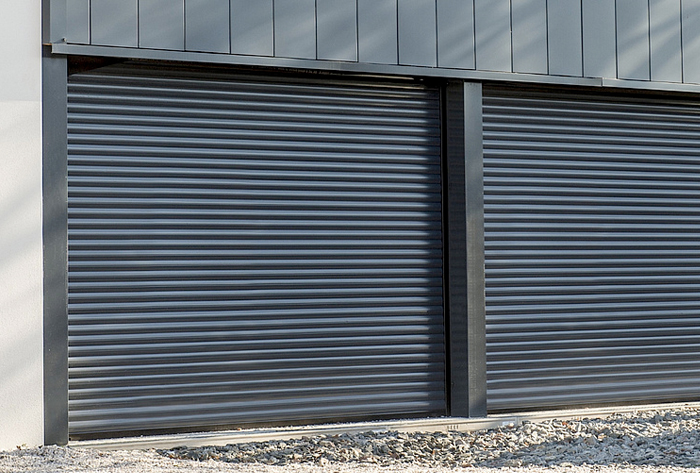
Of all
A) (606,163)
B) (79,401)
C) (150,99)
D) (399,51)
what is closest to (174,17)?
(150,99)

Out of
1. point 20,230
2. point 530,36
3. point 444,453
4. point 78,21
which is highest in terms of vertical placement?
point 530,36

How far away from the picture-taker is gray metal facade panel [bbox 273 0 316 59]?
6332 mm

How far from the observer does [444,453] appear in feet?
19.9

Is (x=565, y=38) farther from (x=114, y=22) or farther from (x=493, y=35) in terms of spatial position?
(x=114, y=22)

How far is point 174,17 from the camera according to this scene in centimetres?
609

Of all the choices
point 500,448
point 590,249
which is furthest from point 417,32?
point 500,448

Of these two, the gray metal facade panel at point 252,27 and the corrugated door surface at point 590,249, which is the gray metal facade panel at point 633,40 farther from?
the gray metal facade panel at point 252,27

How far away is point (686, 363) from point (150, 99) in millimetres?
5140

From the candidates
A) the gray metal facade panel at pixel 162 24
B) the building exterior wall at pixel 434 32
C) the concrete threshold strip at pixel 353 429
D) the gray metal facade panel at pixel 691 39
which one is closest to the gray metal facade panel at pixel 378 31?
the building exterior wall at pixel 434 32

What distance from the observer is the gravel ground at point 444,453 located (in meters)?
5.21

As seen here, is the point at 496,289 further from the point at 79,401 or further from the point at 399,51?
the point at 79,401

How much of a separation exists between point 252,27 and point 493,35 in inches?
77.0

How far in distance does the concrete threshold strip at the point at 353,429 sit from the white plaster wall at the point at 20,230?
45 cm

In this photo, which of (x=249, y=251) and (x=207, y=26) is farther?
(x=249, y=251)
